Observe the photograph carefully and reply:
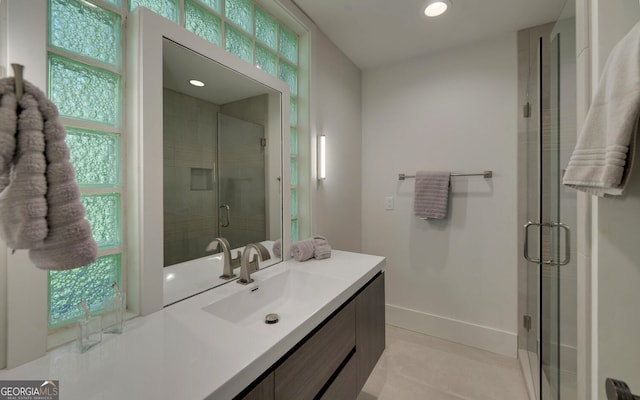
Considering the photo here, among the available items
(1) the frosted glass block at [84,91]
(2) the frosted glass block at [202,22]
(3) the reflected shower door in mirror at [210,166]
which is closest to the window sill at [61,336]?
(3) the reflected shower door in mirror at [210,166]

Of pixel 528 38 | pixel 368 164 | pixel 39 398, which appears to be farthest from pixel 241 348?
pixel 528 38

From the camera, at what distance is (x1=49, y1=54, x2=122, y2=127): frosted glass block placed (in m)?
0.76

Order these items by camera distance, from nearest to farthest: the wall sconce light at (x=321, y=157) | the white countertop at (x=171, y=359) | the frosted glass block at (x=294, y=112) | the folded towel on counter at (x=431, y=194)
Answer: the white countertop at (x=171, y=359)
the frosted glass block at (x=294, y=112)
the wall sconce light at (x=321, y=157)
the folded towel on counter at (x=431, y=194)

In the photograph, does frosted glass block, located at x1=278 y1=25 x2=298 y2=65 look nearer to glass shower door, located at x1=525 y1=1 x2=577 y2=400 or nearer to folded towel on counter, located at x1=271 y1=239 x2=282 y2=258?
folded towel on counter, located at x1=271 y1=239 x2=282 y2=258

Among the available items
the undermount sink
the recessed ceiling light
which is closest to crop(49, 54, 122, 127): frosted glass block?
the undermount sink

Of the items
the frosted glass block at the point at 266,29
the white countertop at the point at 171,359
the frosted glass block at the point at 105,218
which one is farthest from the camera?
the frosted glass block at the point at 266,29

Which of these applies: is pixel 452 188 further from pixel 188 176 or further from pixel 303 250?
pixel 188 176

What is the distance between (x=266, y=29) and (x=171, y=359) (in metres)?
1.66

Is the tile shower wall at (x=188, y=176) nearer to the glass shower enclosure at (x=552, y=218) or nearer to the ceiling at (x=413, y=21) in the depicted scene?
the ceiling at (x=413, y=21)

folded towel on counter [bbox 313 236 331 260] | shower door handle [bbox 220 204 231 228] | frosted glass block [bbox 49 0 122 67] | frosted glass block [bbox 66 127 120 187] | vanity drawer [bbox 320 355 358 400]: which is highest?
frosted glass block [bbox 49 0 122 67]

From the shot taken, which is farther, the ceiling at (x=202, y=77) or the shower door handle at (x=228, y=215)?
the shower door handle at (x=228, y=215)

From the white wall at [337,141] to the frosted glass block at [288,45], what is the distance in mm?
125

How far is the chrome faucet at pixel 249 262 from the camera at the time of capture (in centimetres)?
122

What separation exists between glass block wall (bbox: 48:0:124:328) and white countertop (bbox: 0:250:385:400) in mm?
167
